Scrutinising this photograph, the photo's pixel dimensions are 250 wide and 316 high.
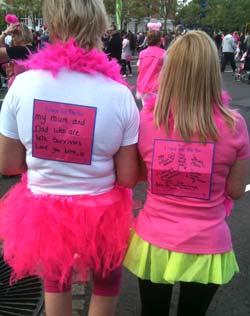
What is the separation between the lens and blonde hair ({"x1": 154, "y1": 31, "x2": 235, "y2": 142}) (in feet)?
5.81

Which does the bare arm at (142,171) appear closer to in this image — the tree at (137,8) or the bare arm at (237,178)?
the bare arm at (237,178)

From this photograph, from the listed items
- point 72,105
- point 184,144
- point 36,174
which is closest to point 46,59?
point 72,105

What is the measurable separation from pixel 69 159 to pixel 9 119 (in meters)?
0.29

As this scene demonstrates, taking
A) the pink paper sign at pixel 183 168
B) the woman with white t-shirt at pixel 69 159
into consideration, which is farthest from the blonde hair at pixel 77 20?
the pink paper sign at pixel 183 168

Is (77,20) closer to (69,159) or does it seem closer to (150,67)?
(69,159)

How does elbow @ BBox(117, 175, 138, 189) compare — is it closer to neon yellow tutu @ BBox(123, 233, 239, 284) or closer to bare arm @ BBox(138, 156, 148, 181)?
bare arm @ BBox(138, 156, 148, 181)

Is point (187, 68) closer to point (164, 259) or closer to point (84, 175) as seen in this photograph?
point (84, 175)

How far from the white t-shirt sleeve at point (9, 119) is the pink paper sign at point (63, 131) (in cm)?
8

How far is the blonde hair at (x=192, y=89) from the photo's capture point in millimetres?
1771

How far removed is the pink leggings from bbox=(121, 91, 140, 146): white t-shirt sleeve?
601 millimetres

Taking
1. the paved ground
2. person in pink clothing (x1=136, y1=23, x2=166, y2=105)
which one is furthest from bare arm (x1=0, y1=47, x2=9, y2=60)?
the paved ground

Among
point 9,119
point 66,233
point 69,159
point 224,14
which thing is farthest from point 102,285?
point 224,14

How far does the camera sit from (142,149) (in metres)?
1.87

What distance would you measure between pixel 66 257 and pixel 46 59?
0.83 metres
